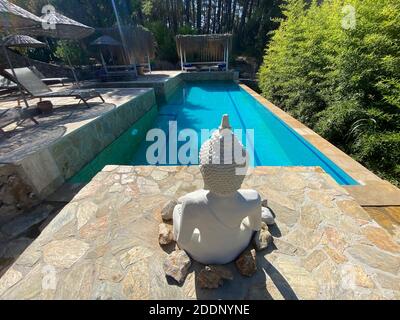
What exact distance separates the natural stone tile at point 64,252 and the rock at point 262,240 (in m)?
1.58

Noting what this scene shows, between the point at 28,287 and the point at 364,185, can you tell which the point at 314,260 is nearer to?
the point at 364,185

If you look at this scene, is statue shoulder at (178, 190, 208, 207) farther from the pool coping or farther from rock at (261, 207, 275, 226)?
the pool coping

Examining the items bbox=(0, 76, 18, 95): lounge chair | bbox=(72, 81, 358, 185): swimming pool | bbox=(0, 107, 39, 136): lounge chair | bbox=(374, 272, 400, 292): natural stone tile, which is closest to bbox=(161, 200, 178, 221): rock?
bbox=(374, 272, 400, 292): natural stone tile

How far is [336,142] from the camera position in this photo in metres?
4.74

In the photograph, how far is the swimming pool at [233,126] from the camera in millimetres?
4267

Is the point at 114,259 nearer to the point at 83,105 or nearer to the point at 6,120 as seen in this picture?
the point at 6,120

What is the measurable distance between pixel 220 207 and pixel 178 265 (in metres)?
0.71

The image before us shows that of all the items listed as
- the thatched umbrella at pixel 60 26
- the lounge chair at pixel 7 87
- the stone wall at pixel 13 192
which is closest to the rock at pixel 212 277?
the stone wall at pixel 13 192

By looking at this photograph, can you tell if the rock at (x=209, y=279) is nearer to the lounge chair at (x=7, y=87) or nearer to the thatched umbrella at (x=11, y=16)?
the thatched umbrella at (x=11, y=16)

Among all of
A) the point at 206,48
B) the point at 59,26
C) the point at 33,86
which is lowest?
the point at 33,86

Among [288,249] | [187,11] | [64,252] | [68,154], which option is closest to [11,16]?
[68,154]

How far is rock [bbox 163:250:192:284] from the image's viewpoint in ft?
5.26

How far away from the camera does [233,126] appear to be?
671 centimetres
